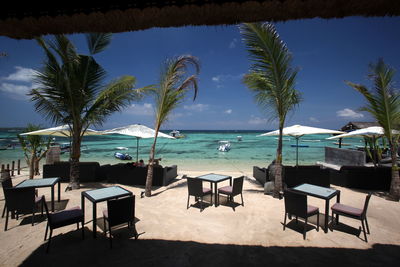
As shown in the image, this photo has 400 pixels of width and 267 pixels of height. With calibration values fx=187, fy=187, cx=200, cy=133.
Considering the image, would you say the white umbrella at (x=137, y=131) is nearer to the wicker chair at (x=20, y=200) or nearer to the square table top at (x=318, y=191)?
the wicker chair at (x=20, y=200)

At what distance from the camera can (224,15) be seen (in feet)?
4.76

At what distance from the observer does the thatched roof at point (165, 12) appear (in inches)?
52.8

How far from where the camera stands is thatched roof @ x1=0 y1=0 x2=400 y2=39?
1341 millimetres

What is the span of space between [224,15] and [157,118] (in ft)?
16.3

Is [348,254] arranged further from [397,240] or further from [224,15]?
[224,15]

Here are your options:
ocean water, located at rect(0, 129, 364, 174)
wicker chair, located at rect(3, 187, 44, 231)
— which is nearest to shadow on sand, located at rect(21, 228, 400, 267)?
wicker chair, located at rect(3, 187, 44, 231)

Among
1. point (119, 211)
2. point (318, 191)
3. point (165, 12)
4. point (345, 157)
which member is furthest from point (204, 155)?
point (165, 12)

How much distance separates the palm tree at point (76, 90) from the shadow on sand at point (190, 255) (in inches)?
169

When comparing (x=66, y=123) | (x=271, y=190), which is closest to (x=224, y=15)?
(x=271, y=190)

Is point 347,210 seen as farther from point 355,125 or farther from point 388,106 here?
point 355,125

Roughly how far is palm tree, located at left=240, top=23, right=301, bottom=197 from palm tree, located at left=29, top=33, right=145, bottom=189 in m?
3.94

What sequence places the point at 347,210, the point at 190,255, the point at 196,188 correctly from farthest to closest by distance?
the point at 196,188
the point at 347,210
the point at 190,255

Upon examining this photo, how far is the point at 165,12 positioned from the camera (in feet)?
4.59

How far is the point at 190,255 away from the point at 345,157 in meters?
12.0
